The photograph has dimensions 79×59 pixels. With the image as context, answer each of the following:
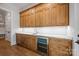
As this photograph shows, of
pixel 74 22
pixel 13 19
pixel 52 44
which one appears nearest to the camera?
pixel 74 22

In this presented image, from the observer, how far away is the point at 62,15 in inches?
83.9

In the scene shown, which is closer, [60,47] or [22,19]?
[60,47]

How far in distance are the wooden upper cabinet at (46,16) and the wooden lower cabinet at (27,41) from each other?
7.6 inches

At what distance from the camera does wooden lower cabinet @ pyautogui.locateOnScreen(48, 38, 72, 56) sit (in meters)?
2.07

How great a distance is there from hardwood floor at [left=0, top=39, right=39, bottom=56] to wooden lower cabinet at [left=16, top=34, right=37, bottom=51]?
9 centimetres

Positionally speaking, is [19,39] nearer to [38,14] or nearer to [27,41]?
[27,41]

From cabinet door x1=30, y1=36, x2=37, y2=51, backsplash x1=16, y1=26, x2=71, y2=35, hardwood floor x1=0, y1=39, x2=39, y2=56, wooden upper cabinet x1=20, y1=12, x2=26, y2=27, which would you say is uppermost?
wooden upper cabinet x1=20, y1=12, x2=26, y2=27

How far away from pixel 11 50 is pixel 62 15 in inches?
38.8

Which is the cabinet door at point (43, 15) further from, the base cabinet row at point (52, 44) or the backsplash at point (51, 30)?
the base cabinet row at point (52, 44)

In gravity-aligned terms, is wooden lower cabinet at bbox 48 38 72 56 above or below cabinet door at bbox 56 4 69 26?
below

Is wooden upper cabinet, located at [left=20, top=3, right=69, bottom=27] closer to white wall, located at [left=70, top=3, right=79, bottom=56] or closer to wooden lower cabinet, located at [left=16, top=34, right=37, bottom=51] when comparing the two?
white wall, located at [left=70, top=3, right=79, bottom=56]

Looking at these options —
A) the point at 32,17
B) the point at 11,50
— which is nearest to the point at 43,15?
the point at 32,17

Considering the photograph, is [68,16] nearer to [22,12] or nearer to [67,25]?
[67,25]

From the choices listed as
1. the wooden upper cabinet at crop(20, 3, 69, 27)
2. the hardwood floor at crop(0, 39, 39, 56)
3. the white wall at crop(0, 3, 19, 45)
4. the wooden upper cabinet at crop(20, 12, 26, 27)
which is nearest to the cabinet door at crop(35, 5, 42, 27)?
the wooden upper cabinet at crop(20, 3, 69, 27)
